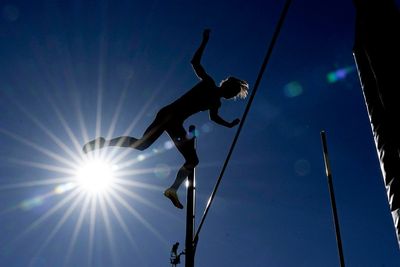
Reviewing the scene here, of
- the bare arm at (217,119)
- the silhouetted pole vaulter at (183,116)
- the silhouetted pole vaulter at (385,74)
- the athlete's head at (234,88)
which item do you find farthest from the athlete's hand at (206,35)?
the silhouetted pole vaulter at (385,74)

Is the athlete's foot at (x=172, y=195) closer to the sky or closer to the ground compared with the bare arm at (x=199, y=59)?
closer to the ground

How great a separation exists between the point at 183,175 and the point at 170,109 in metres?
0.89

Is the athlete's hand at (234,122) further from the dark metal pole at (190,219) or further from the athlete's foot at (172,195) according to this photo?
the dark metal pole at (190,219)

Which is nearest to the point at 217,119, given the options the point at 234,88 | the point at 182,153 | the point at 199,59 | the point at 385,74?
the point at 234,88

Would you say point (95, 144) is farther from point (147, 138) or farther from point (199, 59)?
point (199, 59)

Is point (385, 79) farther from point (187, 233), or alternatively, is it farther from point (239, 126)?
point (187, 233)

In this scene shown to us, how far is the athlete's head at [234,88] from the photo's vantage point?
16.9 feet

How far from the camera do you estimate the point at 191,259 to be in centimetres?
768

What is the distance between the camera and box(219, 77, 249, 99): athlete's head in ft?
16.9

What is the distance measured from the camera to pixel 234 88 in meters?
5.16

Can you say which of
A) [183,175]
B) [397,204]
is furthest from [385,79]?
[183,175]

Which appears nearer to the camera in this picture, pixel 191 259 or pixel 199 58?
pixel 199 58

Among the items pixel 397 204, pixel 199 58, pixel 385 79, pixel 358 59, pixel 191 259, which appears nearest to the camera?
pixel 385 79

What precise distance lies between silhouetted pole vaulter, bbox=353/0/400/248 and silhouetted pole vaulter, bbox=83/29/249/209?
2.27 meters
